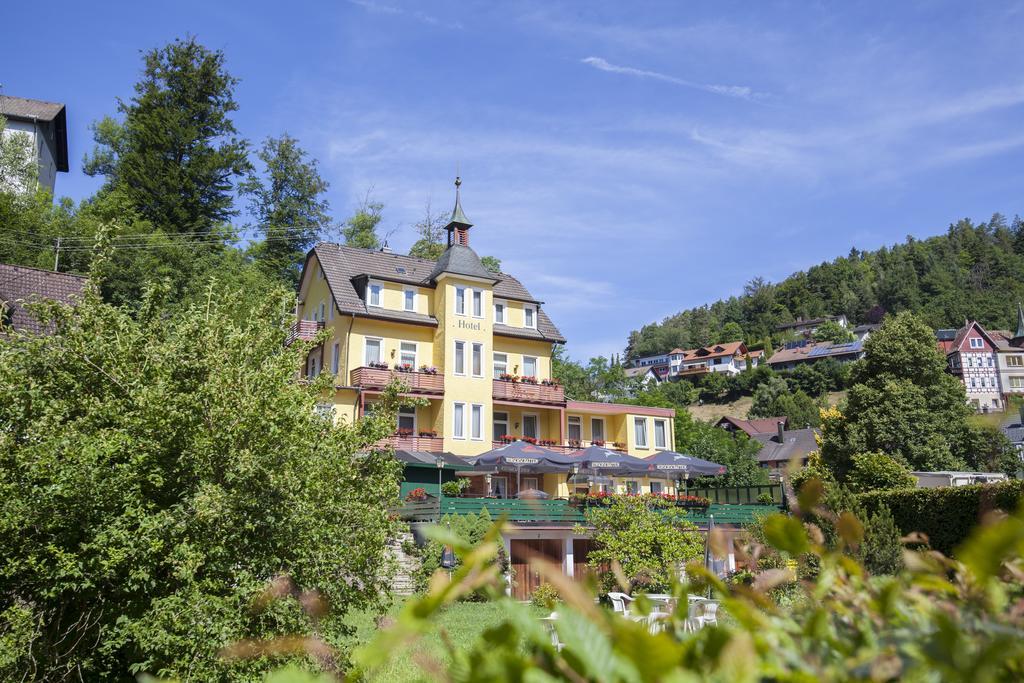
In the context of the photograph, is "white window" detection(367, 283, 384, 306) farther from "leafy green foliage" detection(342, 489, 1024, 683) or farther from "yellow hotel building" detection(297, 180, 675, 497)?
"leafy green foliage" detection(342, 489, 1024, 683)

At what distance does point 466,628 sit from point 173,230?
35.1 m

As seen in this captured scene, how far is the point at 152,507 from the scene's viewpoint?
7438 millimetres

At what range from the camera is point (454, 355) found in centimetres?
3594

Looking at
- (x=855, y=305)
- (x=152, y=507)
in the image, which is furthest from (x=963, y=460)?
(x=855, y=305)

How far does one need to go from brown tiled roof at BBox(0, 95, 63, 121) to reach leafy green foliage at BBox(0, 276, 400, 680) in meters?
43.7

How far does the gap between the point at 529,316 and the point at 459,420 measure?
778cm

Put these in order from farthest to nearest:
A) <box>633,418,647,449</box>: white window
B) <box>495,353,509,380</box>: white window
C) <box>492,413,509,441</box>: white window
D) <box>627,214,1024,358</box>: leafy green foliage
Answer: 1. <box>627,214,1024,358</box>: leafy green foliage
2. <box>633,418,647,449</box>: white window
3. <box>495,353,509,380</box>: white window
4. <box>492,413,509,441</box>: white window

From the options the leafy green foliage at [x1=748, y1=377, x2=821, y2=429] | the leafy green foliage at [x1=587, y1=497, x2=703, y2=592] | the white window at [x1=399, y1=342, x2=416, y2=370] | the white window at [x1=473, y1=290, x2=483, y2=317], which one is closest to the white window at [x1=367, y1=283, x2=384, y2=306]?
the white window at [x1=399, y1=342, x2=416, y2=370]

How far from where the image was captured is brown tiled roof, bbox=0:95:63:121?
44031mm

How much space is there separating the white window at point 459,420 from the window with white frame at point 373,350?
4046 mm

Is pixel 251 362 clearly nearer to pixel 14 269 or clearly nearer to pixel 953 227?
pixel 14 269

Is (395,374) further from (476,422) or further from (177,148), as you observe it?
(177,148)

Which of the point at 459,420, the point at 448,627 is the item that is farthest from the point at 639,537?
the point at 459,420

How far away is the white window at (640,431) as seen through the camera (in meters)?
40.0
